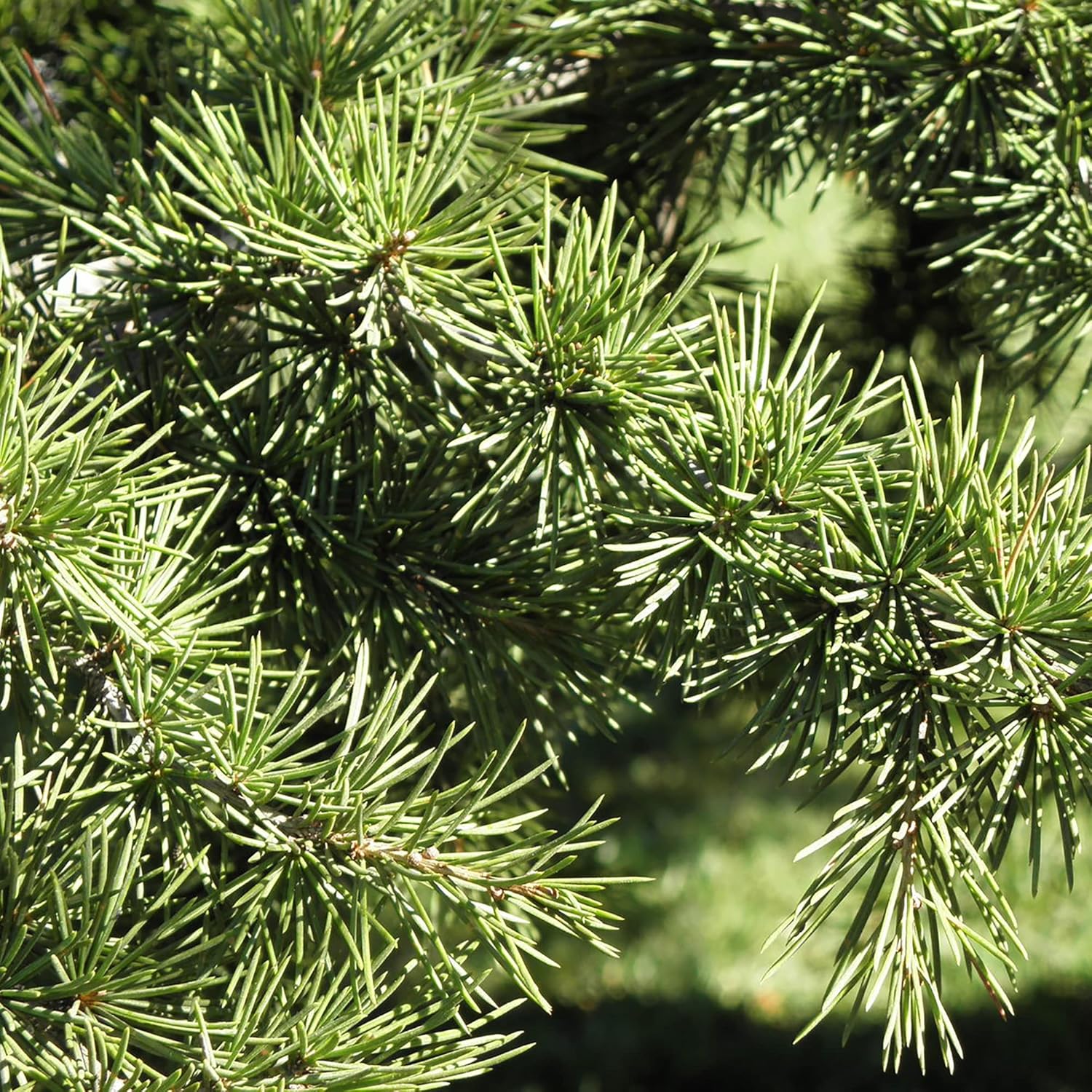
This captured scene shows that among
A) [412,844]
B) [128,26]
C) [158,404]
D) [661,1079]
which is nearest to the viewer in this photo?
[412,844]

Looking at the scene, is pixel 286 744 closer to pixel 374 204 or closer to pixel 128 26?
pixel 374 204

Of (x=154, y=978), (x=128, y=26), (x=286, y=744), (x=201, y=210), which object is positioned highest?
(x=128, y=26)

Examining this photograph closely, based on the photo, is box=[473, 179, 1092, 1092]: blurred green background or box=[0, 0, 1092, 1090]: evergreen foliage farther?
box=[473, 179, 1092, 1092]: blurred green background

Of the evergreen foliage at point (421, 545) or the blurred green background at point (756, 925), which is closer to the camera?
the evergreen foliage at point (421, 545)

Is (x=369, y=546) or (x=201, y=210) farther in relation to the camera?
(x=369, y=546)

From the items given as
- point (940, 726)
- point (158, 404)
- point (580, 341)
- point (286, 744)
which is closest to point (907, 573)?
point (940, 726)

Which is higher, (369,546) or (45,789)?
(369,546)

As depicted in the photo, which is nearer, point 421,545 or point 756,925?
point 421,545

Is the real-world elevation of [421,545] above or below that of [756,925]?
above
